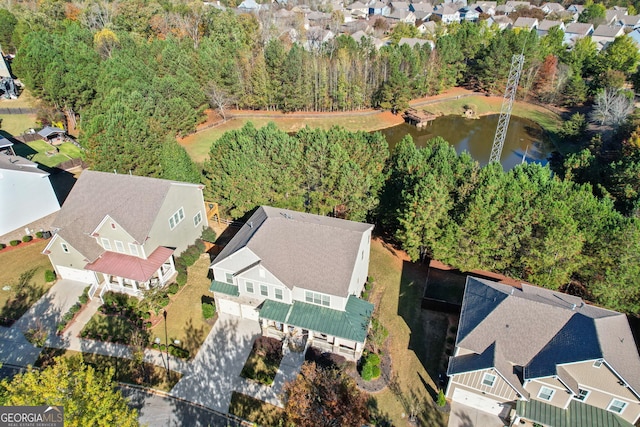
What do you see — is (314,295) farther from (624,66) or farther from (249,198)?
(624,66)

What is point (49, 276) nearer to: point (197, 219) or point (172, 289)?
point (172, 289)

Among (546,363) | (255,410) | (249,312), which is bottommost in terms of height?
(255,410)

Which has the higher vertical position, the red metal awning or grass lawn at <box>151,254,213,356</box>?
the red metal awning

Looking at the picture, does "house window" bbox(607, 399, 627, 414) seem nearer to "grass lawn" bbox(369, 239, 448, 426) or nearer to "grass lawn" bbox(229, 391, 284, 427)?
"grass lawn" bbox(369, 239, 448, 426)

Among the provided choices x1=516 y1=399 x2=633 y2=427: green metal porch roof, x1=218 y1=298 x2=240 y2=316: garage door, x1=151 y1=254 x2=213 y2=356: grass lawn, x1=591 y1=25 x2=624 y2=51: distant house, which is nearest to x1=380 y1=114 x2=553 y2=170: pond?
x1=151 y1=254 x2=213 y2=356: grass lawn

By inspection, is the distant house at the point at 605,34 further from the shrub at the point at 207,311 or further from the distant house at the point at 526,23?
the shrub at the point at 207,311

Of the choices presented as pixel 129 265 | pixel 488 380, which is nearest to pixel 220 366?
pixel 129 265
